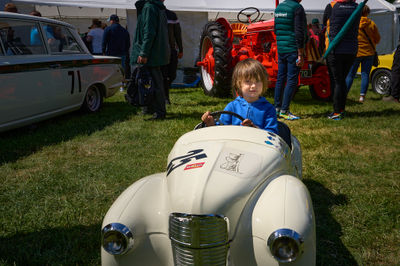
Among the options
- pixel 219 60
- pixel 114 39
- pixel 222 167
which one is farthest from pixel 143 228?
pixel 114 39

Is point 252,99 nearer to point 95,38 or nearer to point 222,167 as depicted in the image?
point 222,167

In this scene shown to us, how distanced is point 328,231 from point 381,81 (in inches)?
282

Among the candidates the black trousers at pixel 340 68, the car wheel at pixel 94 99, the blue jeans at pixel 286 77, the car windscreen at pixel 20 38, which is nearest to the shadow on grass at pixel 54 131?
the car wheel at pixel 94 99

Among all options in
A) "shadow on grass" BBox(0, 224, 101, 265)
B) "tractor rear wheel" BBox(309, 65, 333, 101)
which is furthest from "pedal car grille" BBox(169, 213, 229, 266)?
"tractor rear wheel" BBox(309, 65, 333, 101)

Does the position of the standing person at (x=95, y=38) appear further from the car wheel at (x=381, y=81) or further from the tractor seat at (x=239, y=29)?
the car wheel at (x=381, y=81)

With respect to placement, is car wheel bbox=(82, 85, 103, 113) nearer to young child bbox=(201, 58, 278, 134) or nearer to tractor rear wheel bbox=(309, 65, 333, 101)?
tractor rear wheel bbox=(309, 65, 333, 101)

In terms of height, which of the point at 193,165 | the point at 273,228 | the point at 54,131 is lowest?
→ the point at 54,131

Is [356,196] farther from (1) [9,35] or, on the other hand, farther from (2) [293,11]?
(1) [9,35]

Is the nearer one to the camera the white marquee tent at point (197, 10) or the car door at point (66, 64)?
the car door at point (66, 64)

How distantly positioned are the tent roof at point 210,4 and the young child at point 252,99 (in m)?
9.01

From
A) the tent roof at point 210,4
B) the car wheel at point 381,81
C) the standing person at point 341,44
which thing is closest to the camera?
→ the standing person at point 341,44

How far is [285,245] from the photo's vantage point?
1.55m

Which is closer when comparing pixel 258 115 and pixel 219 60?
pixel 258 115

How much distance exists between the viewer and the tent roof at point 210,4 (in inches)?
428
